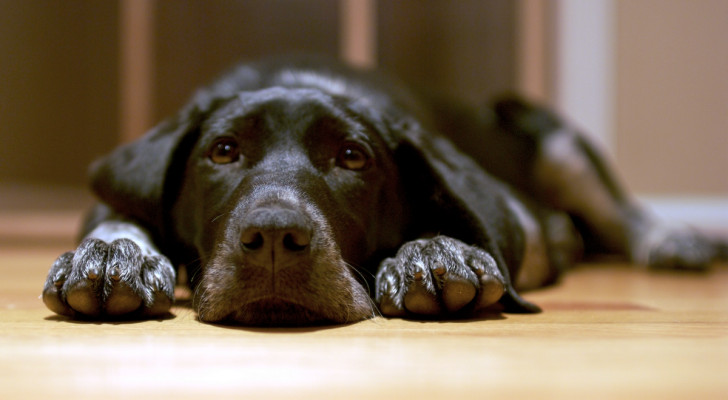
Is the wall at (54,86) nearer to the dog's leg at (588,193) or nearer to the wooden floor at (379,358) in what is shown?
the dog's leg at (588,193)

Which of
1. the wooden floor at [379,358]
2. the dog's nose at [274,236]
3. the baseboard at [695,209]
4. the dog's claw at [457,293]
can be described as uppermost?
the baseboard at [695,209]

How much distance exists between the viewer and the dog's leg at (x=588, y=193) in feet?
13.7

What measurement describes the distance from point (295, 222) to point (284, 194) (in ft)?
0.70

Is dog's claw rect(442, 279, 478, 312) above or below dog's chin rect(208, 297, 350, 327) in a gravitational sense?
above

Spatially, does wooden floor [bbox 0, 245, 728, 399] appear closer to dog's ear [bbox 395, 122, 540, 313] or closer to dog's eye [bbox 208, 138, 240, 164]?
dog's ear [bbox 395, 122, 540, 313]

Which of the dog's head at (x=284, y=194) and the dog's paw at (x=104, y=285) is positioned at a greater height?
the dog's head at (x=284, y=194)

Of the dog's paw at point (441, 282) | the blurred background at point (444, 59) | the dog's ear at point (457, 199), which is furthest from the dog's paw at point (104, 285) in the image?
the blurred background at point (444, 59)

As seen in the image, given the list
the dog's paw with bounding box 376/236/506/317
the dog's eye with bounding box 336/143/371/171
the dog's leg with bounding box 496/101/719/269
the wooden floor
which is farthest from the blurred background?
the dog's paw with bounding box 376/236/506/317

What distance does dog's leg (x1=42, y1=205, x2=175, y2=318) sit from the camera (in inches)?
72.7

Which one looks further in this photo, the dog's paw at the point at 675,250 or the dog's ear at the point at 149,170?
the dog's paw at the point at 675,250

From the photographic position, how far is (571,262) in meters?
4.10

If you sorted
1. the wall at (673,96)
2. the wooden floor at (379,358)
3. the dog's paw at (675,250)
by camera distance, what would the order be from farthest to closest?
the wall at (673,96)
the dog's paw at (675,250)
the wooden floor at (379,358)

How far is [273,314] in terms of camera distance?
185 centimetres

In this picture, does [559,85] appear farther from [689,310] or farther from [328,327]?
[328,327]
